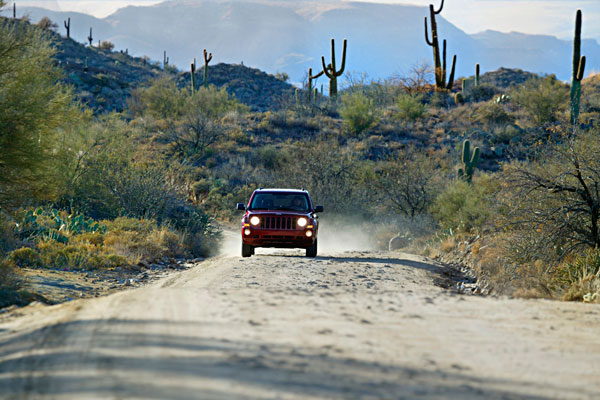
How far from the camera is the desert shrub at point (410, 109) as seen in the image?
53688 mm

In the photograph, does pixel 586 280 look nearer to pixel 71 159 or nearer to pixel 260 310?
pixel 260 310

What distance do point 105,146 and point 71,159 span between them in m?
2.18

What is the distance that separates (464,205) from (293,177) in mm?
9707

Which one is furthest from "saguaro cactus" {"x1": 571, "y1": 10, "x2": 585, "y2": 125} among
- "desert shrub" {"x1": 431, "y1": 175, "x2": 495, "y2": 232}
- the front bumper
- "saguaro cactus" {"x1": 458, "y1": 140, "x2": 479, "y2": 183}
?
the front bumper

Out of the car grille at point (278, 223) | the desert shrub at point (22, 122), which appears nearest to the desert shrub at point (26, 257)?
the desert shrub at point (22, 122)

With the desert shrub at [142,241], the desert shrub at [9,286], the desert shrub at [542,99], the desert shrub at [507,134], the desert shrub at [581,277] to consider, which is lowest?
the desert shrub at [142,241]

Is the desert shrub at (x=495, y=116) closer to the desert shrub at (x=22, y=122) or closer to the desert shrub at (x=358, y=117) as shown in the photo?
the desert shrub at (x=358, y=117)

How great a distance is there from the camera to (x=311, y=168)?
104 ft

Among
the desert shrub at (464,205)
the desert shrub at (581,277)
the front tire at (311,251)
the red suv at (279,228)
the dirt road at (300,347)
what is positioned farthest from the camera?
the desert shrub at (464,205)

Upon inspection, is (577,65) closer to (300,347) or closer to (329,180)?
(329,180)

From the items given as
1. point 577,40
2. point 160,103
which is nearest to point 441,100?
point 160,103

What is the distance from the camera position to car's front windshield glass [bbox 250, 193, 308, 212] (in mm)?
17078

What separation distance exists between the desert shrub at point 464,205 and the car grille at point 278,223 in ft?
25.8

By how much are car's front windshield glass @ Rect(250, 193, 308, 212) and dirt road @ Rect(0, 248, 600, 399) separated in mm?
7629
